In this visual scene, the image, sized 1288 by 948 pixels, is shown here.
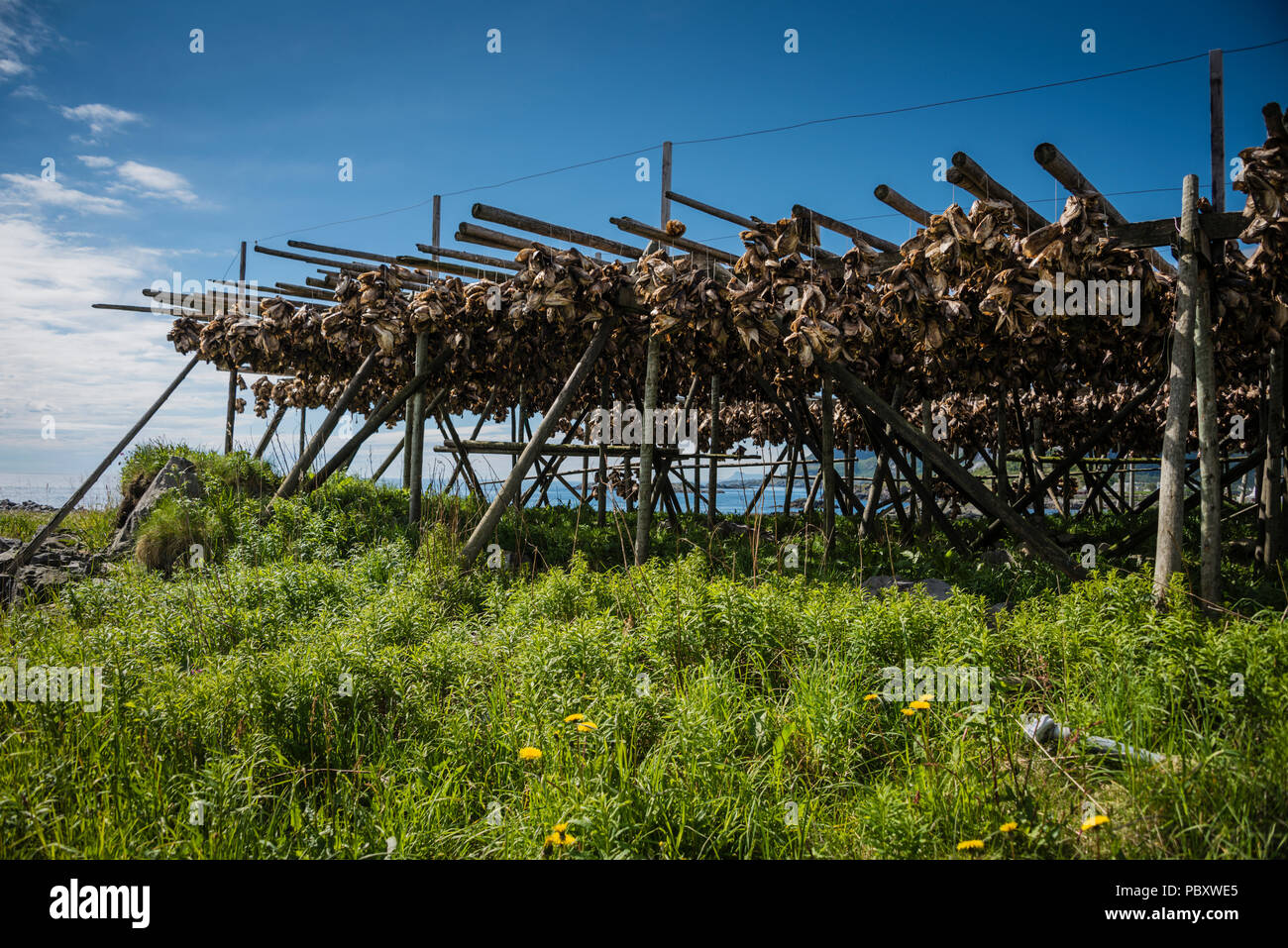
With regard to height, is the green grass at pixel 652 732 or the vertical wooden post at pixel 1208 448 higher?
the vertical wooden post at pixel 1208 448

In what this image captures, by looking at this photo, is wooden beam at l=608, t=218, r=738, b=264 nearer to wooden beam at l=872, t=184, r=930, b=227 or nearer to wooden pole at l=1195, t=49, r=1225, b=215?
wooden beam at l=872, t=184, r=930, b=227

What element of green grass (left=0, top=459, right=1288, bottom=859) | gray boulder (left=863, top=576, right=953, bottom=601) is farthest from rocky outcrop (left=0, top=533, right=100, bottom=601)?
gray boulder (left=863, top=576, right=953, bottom=601)

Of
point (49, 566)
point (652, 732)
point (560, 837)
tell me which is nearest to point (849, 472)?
point (652, 732)

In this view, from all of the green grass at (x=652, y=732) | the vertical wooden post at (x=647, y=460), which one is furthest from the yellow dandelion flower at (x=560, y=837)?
the vertical wooden post at (x=647, y=460)

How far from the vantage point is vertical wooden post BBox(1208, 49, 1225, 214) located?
5.72 m

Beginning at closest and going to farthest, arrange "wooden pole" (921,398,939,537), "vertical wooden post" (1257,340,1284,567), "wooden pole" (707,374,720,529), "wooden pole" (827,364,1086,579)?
"wooden pole" (827,364,1086,579)
"vertical wooden post" (1257,340,1284,567)
"wooden pole" (921,398,939,537)
"wooden pole" (707,374,720,529)

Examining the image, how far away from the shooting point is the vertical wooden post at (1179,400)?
207 inches

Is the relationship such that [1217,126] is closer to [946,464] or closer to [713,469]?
[946,464]

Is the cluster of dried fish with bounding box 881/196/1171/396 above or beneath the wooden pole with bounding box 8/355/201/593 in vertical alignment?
above

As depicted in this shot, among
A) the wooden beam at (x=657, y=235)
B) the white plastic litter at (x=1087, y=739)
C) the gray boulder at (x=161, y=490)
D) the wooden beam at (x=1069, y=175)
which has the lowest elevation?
the white plastic litter at (x=1087, y=739)

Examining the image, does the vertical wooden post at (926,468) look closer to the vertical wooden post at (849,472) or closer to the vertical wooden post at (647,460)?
the vertical wooden post at (849,472)

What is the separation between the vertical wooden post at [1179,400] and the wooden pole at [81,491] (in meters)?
11.0

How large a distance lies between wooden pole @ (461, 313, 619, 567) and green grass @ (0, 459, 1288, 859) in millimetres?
1633
